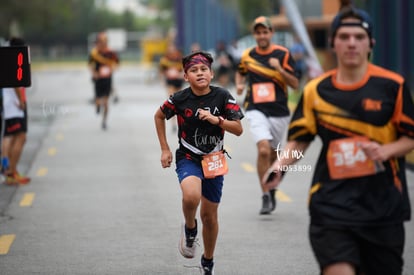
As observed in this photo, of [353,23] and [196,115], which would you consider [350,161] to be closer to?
[353,23]

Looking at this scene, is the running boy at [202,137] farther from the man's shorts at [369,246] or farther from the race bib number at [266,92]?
the race bib number at [266,92]

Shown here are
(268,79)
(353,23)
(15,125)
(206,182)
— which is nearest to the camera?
(353,23)

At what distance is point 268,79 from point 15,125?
4.23 m

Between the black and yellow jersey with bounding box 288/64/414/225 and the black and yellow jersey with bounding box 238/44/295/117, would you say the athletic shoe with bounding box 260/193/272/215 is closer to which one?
the black and yellow jersey with bounding box 238/44/295/117

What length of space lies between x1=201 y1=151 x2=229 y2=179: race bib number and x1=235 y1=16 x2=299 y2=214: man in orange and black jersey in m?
3.02

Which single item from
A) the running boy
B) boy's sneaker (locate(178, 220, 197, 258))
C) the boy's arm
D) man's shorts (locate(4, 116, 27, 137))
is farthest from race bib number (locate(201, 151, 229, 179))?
man's shorts (locate(4, 116, 27, 137))

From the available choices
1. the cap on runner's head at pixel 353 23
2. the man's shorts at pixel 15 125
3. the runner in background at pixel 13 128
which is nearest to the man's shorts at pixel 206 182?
the cap on runner's head at pixel 353 23

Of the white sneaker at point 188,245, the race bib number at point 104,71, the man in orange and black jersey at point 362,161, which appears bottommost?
the race bib number at point 104,71

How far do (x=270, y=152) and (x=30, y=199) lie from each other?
135 inches

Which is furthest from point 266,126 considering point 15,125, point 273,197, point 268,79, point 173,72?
point 173,72

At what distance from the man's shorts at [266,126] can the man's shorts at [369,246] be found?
5.34 meters

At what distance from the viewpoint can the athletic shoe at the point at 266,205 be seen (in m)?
10.6

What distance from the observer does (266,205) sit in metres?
10.7

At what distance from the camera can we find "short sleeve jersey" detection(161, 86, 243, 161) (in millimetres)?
7445
